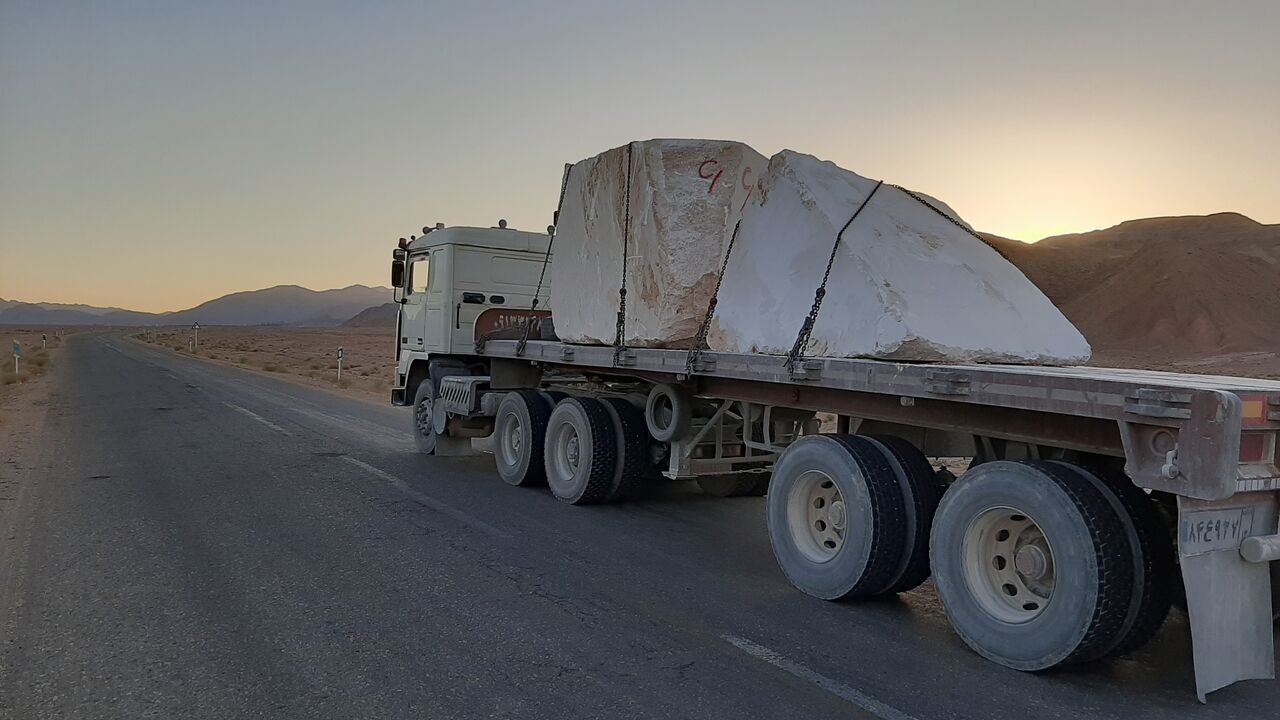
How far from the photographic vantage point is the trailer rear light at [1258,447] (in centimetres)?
380

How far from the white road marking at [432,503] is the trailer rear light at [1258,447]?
196 inches

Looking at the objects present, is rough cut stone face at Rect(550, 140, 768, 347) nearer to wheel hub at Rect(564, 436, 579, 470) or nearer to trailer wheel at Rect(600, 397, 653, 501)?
trailer wheel at Rect(600, 397, 653, 501)

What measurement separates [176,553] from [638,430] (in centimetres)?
399

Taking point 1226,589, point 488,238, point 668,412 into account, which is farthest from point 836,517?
point 488,238

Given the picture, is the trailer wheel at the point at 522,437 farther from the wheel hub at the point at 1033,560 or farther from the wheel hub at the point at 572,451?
the wheel hub at the point at 1033,560

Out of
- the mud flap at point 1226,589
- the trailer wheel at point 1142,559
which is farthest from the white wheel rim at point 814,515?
the mud flap at point 1226,589

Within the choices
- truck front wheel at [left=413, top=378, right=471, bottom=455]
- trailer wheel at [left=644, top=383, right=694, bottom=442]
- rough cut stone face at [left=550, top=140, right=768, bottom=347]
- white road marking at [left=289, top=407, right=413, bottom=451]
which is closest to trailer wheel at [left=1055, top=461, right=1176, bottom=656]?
rough cut stone face at [left=550, top=140, right=768, bottom=347]

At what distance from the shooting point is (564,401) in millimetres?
8836

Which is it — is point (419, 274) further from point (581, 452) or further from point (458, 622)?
point (458, 622)

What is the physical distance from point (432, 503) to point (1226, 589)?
6.37m

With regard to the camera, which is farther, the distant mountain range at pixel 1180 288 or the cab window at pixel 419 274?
the distant mountain range at pixel 1180 288

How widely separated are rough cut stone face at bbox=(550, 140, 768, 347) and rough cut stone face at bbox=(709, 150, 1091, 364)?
40 cm

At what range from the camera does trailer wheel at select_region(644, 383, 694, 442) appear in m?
Result: 7.50

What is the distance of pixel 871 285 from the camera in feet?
17.9
